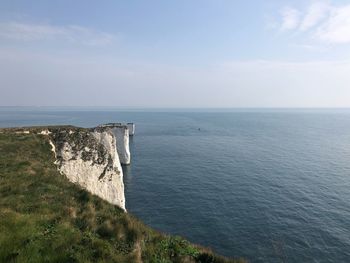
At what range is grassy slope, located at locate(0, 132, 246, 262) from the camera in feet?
33.0

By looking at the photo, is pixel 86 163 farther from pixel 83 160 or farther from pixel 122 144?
pixel 122 144

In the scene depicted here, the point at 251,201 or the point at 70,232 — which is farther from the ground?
the point at 70,232

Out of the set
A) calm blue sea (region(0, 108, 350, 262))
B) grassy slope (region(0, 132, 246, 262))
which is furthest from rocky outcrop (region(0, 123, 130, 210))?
grassy slope (region(0, 132, 246, 262))

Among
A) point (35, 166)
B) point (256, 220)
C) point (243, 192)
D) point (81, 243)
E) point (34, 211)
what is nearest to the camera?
point (81, 243)

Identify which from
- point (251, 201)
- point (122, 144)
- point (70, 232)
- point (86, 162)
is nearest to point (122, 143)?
point (122, 144)

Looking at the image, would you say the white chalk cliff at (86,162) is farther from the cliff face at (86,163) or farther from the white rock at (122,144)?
the white rock at (122,144)

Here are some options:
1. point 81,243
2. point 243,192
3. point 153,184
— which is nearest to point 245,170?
point 243,192

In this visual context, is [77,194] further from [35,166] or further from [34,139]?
[34,139]

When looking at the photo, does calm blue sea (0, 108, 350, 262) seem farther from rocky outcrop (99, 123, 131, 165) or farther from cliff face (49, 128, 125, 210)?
cliff face (49, 128, 125, 210)

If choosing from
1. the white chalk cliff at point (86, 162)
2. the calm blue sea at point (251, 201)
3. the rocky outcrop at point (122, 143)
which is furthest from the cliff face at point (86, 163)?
the rocky outcrop at point (122, 143)

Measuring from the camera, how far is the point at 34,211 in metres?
13.8

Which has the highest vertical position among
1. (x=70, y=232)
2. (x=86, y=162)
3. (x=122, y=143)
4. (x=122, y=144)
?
(x=70, y=232)

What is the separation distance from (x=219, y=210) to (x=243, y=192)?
1069 centimetres

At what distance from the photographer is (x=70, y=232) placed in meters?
11.6
